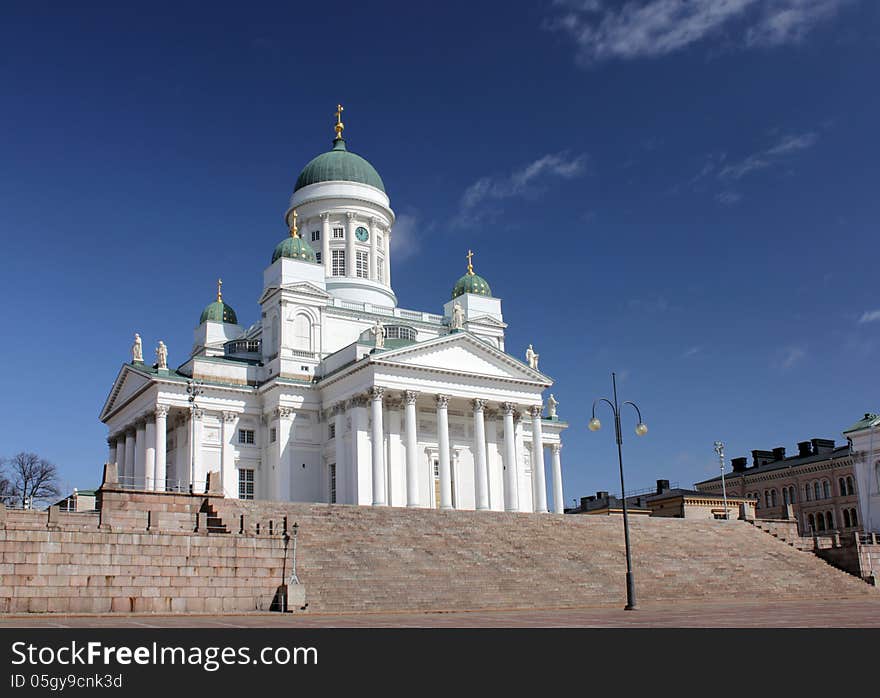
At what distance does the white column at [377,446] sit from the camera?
179 ft

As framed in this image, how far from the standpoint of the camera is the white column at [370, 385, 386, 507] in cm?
5447

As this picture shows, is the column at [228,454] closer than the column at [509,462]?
Yes

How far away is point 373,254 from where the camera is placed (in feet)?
238

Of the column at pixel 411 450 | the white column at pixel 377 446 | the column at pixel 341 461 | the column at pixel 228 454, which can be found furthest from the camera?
the column at pixel 228 454

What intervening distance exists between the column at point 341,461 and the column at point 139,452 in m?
12.3

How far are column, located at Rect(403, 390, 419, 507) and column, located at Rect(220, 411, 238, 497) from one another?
449 inches

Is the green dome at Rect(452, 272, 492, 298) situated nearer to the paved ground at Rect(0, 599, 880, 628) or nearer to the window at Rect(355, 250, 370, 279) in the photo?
the window at Rect(355, 250, 370, 279)

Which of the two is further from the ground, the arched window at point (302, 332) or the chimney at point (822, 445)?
the arched window at point (302, 332)

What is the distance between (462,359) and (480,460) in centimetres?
657

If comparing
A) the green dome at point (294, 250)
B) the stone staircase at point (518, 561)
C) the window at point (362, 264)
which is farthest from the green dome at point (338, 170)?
the stone staircase at point (518, 561)

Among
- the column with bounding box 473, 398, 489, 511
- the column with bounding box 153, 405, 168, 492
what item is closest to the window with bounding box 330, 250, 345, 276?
the column with bounding box 473, 398, 489, 511

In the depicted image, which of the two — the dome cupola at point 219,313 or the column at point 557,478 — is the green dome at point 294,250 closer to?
the dome cupola at point 219,313

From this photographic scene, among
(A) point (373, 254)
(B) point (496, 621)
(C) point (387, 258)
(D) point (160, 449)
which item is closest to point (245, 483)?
(D) point (160, 449)
